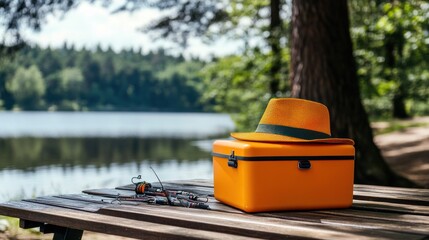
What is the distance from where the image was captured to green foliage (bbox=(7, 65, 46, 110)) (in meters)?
86.9

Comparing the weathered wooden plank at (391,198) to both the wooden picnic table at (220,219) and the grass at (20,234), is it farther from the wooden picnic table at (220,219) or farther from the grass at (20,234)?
the grass at (20,234)

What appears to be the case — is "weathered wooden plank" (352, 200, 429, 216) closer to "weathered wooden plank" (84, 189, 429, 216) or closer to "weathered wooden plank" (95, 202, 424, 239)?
"weathered wooden plank" (84, 189, 429, 216)

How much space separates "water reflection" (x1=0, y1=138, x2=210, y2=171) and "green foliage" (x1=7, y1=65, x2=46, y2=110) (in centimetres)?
6058

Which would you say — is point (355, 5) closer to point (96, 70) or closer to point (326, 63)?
point (326, 63)

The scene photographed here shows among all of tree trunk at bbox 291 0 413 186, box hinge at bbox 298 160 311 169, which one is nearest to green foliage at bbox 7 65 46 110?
tree trunk at bbox 291 0 413 186

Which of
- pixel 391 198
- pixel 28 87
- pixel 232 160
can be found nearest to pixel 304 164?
pixel 232 160

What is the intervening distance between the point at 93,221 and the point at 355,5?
35.7 feet

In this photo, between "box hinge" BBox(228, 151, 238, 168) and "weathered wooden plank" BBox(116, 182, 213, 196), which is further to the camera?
"weathered wooden plank" BBox(116, 182, 213, 196)

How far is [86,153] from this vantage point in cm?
2227

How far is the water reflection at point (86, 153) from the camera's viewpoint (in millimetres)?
18234

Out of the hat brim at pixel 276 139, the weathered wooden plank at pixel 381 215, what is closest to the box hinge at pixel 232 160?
the hat brim at pixel 276 139

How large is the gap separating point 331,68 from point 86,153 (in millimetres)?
16891

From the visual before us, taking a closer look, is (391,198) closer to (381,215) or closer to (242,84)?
(381,215)

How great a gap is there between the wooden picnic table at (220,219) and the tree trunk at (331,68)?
3231mm
